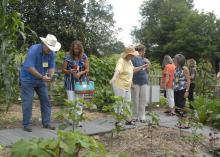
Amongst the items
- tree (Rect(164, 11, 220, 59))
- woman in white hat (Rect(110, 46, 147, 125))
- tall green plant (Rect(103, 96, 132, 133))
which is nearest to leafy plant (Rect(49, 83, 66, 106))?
woman in white hat (Rect(110, 46, 147, 125))

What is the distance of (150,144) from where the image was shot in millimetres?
6445

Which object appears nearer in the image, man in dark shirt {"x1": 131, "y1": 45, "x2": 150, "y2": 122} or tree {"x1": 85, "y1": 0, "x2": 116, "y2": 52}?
man in dark shirt {"x1": 131, "y1": 45, "x2": 150, "y2": 122}

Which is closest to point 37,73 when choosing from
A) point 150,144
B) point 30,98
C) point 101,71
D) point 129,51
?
point 30,98

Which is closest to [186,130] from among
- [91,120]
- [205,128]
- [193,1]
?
[205,128]

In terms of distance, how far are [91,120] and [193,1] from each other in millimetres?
66202

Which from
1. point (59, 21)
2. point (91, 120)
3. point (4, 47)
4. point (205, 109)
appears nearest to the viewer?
point (4, 47)

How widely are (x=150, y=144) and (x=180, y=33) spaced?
145ft

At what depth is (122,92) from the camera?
7820 millimetres

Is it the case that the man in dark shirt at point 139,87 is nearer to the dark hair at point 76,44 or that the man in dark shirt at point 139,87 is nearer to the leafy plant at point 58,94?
the dark hair at point 76,44

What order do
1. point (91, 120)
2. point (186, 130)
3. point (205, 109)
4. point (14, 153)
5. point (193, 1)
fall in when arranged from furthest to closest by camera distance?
point (193, 1) < point (205, 109) < point (91, 120) < point (186, 130) < point (14, 153)

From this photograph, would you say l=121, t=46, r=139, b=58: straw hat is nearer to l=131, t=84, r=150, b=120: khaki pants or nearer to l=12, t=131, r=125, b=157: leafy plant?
l=131, t=84, r=150, b=120: khaki pants

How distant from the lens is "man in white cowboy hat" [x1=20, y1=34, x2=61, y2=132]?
268 inches

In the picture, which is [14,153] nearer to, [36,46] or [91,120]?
[36,46]

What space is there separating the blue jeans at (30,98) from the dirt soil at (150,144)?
3.44ft
